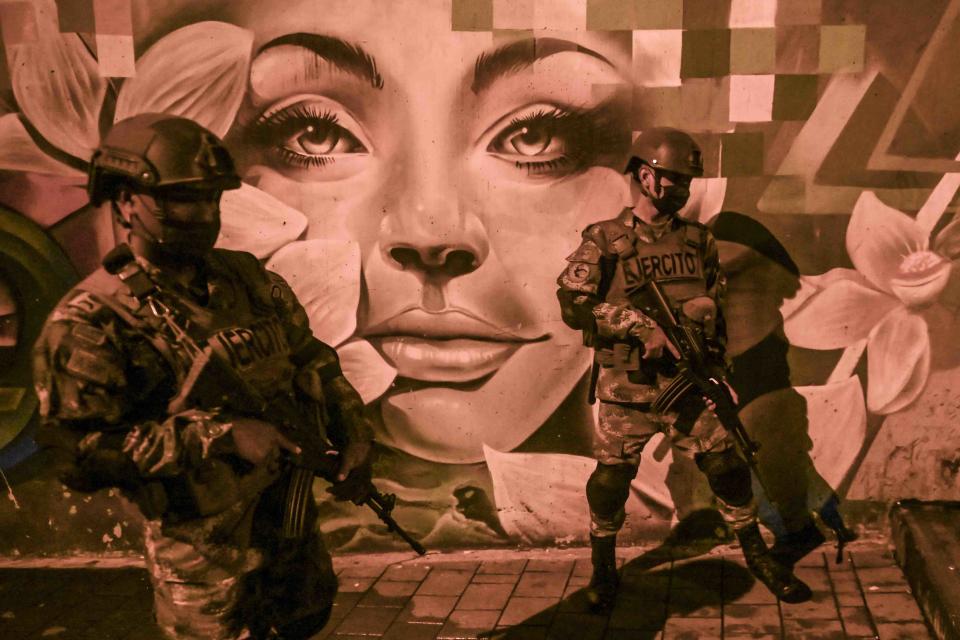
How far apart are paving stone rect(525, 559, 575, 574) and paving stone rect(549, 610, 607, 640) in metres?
0.48

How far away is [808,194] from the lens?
4602mm

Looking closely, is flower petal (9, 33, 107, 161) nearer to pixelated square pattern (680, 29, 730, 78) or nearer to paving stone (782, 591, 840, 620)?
pixelated square pattern (680, 29, 730, 78)

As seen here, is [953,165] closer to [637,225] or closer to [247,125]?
[637,225]

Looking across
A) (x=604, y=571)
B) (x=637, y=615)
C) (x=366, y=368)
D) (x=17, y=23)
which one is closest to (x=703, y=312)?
(x=604, y=571)

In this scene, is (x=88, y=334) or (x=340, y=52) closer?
(x=88, y=334)

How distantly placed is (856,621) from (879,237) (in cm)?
187

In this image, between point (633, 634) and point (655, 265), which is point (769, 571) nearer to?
point (633, 634)

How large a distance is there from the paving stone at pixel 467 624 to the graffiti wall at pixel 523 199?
29.0 inches

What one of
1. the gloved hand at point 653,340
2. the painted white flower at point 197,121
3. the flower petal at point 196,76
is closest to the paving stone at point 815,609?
the gloved hand at point 653,340

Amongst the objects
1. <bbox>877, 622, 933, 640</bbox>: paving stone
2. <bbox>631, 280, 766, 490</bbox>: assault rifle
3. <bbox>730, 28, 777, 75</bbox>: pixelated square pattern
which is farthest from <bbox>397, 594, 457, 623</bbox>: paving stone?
<bbox>730, 28, 777, 75</bbox>: pixelated square pattern

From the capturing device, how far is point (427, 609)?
437cm

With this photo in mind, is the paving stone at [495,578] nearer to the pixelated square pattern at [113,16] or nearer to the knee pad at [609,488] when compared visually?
the knee pad at [609,488]

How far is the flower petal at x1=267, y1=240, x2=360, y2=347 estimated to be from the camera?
16.0 feet

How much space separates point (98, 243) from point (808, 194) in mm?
3724
